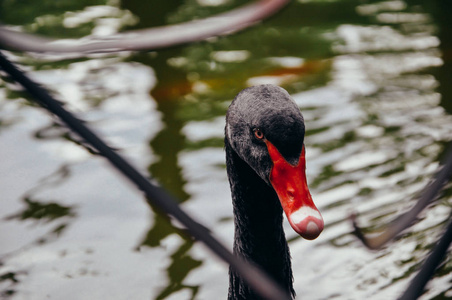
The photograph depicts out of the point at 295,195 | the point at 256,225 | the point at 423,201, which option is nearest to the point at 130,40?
the point at 423,201

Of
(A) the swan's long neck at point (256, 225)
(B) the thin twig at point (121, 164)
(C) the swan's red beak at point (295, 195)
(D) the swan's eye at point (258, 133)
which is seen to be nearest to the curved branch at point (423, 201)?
(B) the thin twig at point (121, 164)

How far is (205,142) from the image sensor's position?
11.5 feet

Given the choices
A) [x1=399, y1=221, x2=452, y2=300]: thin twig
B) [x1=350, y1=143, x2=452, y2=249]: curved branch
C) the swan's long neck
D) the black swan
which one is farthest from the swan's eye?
[x1=399, y1=221, x2=452, y2=300]: thin twig

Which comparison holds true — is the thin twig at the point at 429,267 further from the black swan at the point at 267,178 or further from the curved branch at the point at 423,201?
the black swan at the point at 267,178

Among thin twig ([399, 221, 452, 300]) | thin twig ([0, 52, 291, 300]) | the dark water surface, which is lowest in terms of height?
the dark water surface

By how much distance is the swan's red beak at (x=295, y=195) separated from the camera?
1438 mm

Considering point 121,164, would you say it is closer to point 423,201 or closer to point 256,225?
point 423,201

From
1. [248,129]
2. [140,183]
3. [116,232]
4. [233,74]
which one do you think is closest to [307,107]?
[233,74]

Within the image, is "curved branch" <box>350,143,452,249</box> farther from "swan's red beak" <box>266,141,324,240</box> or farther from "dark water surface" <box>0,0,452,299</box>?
"dark water surface" <box>0,0,452,299</box>

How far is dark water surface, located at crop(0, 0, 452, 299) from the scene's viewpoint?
2.69 meters

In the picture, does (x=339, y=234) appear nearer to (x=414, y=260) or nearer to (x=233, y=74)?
(x=414, y=260)

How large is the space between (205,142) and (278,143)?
1.88 metres

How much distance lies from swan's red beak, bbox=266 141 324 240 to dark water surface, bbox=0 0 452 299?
61cm

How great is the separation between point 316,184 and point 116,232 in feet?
3.33
